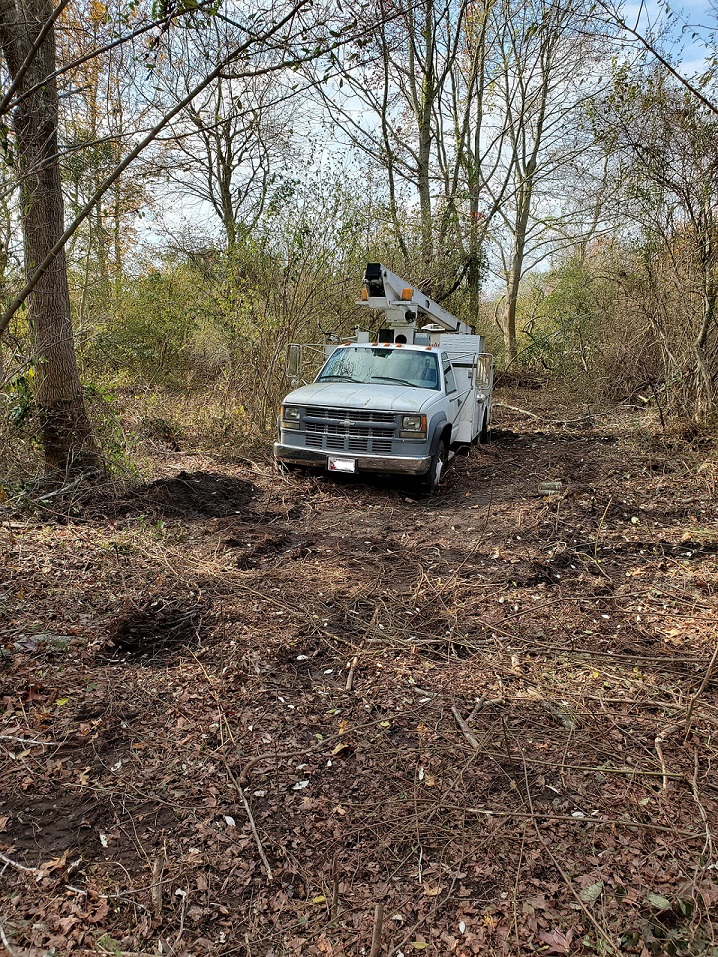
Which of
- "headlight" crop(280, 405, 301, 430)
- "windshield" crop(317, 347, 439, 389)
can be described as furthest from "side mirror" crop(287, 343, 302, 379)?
"headlight" crop(280, 405, 301, 430)

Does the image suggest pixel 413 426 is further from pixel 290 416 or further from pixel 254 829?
pixel 254 829

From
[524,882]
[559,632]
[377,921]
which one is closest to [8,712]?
[377,921]

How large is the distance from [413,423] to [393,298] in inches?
128

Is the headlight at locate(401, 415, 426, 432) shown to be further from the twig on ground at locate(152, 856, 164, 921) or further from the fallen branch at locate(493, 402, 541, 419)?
the fallen branch at locate(493, 402, 541, 419)

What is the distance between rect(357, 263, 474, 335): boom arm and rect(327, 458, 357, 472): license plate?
10.5 feet

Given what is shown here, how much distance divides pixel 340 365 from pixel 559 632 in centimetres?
576

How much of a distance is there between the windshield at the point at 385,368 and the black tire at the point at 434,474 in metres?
1.01

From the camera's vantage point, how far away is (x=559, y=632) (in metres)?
4.53

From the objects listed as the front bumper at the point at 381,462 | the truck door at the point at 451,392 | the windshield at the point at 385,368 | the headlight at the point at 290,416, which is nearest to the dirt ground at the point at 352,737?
the front bumper at the point at 381,462

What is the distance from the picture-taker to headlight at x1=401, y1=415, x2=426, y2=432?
25.5 ft

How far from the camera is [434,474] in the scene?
8172 millimetres

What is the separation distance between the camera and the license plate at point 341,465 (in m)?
7.94

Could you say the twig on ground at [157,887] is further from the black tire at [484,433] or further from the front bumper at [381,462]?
the black tire at [484,433]

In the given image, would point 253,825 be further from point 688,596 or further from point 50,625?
point 688,596
